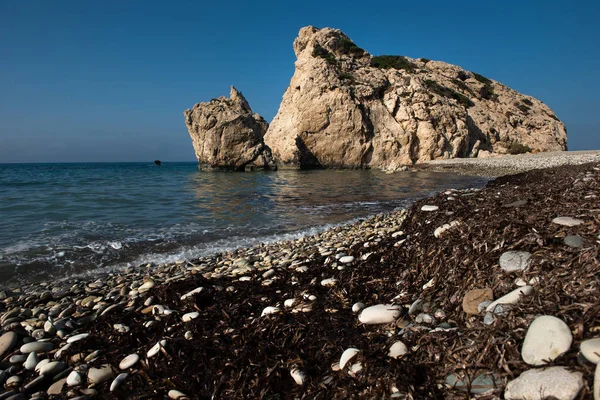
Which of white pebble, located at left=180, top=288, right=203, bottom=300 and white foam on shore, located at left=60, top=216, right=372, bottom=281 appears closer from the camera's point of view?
white pebble, located at left=180, top=288, right=203, bottom=300

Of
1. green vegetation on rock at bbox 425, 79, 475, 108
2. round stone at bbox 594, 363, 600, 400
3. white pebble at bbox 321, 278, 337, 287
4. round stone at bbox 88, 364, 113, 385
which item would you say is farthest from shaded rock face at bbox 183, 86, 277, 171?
round stone at bbox 594, 363, 600, 400

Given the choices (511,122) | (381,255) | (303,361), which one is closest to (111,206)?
(381,255)

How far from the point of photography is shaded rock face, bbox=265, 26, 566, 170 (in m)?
40.8

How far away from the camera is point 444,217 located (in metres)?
5.12

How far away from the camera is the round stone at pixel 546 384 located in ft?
5.12

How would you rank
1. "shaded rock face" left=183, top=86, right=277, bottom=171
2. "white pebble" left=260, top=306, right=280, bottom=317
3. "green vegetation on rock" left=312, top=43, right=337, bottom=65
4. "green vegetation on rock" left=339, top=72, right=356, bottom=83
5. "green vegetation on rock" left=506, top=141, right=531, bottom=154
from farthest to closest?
"green vegetation on rock" left=312, top=43, right=337, bottom=65 → "shaded rock face" left=183, top=86, right=277, bottom=171 → "green vegetation on rock" left=339, top=72, right=356, bottom=83 → "green vegetation on rock" left=506, top=141, right=531, bottom=154 → "white pebble" left=260, top=306, right=280, bottom=317

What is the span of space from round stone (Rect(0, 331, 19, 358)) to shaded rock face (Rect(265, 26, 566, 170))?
36.5m

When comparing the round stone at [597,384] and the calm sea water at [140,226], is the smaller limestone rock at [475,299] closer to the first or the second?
the round stone at [597,384]

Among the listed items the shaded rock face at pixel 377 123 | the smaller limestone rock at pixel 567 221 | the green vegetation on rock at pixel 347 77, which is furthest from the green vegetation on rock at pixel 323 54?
the smaller limestone rock at pixel 567 221

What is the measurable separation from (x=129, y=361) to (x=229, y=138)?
4191cm

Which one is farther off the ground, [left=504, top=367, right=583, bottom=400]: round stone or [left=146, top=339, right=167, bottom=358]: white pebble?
[left=504, top=367, right=583, bottom=400]: round stone

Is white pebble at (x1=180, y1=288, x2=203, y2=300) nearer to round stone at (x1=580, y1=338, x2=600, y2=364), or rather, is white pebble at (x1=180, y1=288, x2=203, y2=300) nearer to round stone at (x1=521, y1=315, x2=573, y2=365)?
round stone at (x1=521, y1=315, x2=573, y2=365)

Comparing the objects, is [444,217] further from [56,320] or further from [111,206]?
[111,206]

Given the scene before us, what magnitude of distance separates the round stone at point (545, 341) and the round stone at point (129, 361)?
9.65ft
